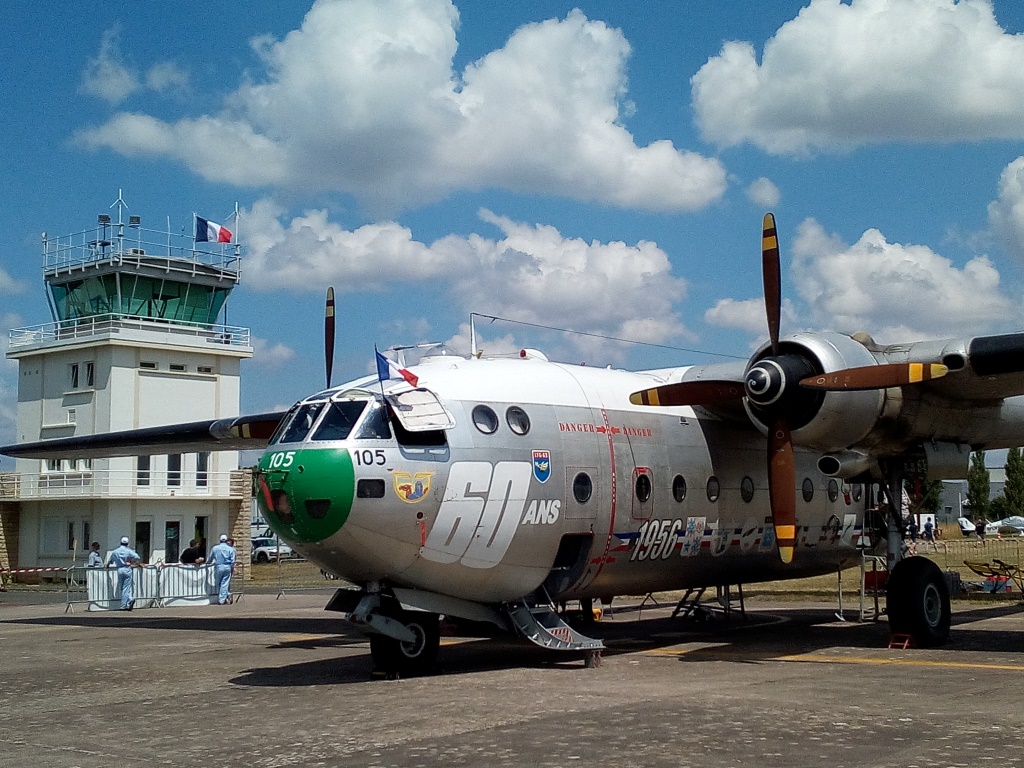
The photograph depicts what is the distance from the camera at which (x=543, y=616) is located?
1385 cm

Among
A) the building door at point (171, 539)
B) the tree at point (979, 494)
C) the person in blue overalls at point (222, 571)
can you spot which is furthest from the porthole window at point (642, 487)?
the tree at point (979, 494)

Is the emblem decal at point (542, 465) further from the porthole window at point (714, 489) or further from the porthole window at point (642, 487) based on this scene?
the porthole window at point (714, 489)

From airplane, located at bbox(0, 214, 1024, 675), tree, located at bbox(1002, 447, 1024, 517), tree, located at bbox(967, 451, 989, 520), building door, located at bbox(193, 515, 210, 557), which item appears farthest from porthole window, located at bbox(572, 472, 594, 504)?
tree, located at bbox(1002, 447, 1024, 517)

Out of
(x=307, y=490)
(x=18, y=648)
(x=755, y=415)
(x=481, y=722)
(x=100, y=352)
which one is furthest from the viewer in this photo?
(x=100, y=352)

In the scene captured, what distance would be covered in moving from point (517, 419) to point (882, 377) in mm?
4444

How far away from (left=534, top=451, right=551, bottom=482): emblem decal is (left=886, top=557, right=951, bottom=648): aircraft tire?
5358 mm

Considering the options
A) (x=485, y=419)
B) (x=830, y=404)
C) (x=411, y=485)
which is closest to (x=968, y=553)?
(x=830, y=404)

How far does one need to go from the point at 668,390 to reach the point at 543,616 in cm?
351

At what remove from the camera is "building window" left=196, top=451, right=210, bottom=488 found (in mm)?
45812

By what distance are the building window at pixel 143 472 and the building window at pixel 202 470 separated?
196cm

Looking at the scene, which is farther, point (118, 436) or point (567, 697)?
point (118, 436)

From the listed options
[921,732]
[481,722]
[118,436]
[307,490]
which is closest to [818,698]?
[921,732]

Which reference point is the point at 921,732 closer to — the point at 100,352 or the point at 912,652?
the point at 912,652

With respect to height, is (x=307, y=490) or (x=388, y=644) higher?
(x=307, y=490)
